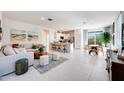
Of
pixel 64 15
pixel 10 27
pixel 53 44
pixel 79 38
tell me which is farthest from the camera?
pixel 79 38

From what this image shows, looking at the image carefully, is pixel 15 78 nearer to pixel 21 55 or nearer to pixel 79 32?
pixel 21 55

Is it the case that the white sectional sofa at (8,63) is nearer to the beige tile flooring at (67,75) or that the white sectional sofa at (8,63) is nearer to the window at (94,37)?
the beige tile flooring at (67,75)

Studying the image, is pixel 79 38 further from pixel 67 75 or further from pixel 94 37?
pixel 67 75

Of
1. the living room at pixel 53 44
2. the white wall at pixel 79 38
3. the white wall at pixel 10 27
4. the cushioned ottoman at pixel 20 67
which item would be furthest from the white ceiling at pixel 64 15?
the white wall at pixel 79 38

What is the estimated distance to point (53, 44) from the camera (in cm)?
876

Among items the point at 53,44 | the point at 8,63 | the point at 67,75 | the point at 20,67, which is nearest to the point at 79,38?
the point at 53,44

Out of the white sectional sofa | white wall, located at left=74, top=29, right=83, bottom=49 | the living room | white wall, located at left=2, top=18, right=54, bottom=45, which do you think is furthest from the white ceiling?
white wall, located at left=74, top=29, right=83, bottom=49

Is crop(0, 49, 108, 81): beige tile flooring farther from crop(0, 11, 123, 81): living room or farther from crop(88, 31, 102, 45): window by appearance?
crop(88, 31, 102, 45): window

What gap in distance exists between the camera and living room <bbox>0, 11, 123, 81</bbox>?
8.95 ft

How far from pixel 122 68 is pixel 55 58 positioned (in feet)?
10.8
